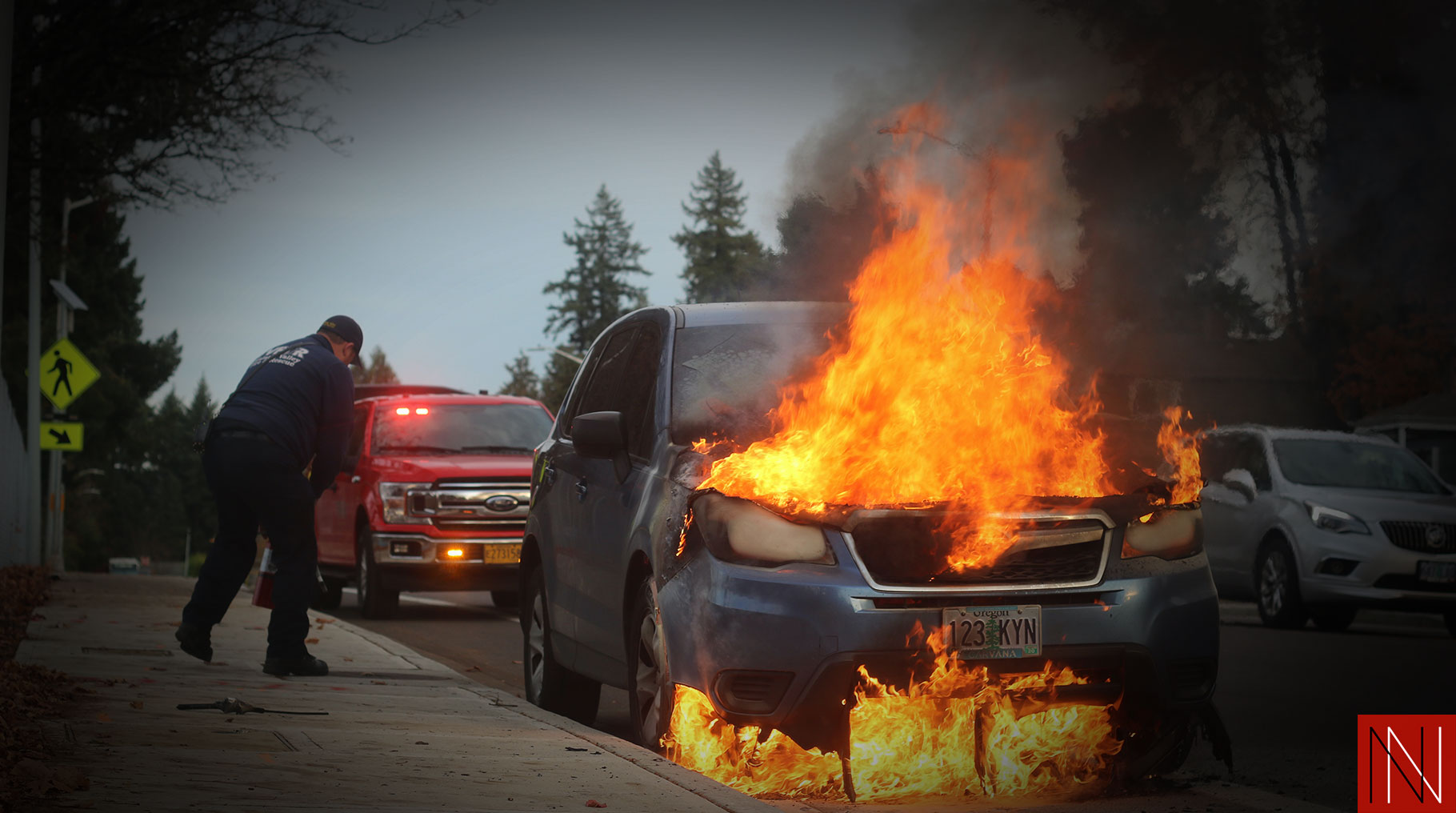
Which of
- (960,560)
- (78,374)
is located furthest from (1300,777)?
(78,374)

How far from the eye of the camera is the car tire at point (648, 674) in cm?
603

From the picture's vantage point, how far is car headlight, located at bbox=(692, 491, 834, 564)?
18.4 feet

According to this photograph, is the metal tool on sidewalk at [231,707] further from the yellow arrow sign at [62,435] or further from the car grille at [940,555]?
the yellow arrow sign at [62,435]

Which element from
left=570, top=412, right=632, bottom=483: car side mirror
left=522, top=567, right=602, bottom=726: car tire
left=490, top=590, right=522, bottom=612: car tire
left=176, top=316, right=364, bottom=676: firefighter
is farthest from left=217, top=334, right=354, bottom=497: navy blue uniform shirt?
left=490, top=590, right=522, bottom=612: car tire

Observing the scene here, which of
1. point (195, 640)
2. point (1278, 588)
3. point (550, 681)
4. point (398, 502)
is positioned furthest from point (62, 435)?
point (550, 681)

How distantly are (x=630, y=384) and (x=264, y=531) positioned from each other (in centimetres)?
234

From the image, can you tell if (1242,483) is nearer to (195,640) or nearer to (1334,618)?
(1334,618)

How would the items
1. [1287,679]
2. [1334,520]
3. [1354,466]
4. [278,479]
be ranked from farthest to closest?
[1354,466], [1334,520], [1287,679], [278,479]

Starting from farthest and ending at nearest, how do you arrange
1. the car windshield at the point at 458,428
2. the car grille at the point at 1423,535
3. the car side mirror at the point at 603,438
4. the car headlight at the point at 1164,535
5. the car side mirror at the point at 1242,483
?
the car windshield at the point at 458,428 → the car side mirror at the point at 1242,483 → the car grille at the point at 1423,535 → the car side mirror at the point at 603,438 → the car headlight at the point at 1164,535

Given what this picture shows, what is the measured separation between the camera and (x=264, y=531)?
8523mm

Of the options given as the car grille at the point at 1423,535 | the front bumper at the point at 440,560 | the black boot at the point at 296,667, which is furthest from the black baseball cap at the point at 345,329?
the car grille at the point at 1423,535

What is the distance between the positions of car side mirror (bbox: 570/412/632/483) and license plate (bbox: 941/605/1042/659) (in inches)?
67.9

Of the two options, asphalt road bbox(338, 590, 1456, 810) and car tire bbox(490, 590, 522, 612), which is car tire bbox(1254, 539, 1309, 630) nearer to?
asphalt road bbox(338, 590, 1456, 810)

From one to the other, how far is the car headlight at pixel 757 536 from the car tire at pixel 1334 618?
1060cm
